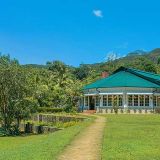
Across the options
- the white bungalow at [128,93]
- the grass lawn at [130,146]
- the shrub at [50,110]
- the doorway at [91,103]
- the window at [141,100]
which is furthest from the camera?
the doorway at [91,103]

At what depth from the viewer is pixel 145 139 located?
833 inches

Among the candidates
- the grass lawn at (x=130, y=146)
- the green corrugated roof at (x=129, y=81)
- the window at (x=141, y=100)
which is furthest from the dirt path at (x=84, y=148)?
the window at (x=141, y=100)

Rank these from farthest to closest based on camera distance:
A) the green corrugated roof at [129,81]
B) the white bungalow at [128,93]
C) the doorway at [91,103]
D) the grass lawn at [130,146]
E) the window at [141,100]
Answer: the doorway at [91,103]
the window at [141,100]
the green corrugated roof at [129,81]
the white bungalow at [128,93]
the grass lawn at [130,146]

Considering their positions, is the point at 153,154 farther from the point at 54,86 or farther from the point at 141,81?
the point at 54,86

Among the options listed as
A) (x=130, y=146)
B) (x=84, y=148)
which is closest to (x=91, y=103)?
(x=130, y=146)

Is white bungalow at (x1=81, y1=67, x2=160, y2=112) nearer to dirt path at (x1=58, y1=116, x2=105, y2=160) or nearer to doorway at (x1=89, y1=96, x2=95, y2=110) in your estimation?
doorway at (x1=89, y1=96, x2=95, y2=110)

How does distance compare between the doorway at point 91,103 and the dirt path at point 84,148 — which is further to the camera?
the doorway at point 91,103

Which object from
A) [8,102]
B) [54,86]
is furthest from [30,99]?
[54,86]

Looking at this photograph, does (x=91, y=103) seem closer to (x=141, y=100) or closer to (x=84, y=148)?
(x=141, y=100)

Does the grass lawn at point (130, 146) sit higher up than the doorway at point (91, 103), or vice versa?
the doorway at point (91, 103)

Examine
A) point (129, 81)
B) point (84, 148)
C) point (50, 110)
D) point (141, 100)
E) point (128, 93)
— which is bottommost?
point (84, 148)

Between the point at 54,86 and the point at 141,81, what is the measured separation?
752 inches

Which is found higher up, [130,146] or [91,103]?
[91,103]

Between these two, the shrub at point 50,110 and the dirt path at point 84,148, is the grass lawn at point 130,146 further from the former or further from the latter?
the shrub at point 50,110
